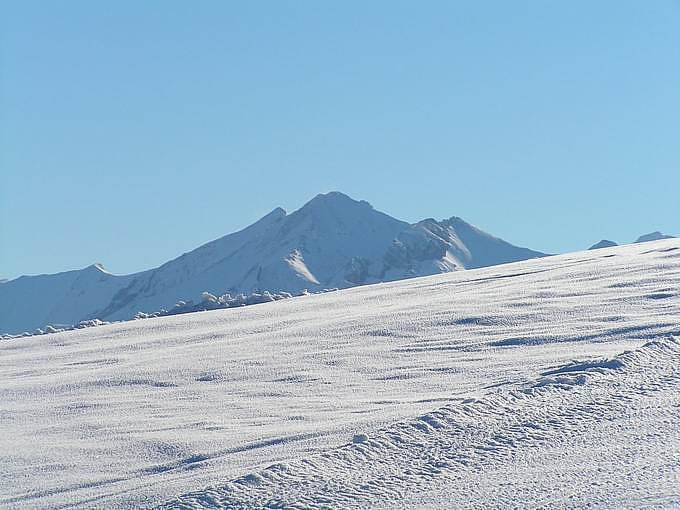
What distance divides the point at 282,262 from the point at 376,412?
103m

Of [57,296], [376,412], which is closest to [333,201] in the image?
[57,296]

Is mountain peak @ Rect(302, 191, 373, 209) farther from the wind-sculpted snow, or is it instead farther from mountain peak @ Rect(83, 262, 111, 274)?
the wind-sculpted snow

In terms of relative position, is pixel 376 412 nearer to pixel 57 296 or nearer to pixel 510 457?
pixel 510 457

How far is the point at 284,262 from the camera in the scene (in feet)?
360

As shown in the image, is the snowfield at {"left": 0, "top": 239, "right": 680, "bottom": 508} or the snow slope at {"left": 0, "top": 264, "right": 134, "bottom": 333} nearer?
the snowfield at {"left": 0, "top": 239, "right": 680, "bottom": 508}

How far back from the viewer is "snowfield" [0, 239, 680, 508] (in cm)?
597

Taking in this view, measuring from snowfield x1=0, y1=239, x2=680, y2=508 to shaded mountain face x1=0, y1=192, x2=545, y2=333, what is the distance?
3175 inches

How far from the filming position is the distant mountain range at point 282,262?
10306 centimetres

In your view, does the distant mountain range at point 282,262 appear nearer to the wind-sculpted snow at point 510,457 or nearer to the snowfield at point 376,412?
the snowfield at point 376,412

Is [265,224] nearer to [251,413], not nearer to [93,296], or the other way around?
[93,296]

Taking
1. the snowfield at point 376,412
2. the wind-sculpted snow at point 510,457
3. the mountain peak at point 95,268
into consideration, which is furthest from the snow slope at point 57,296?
the wind-sculpted snow at point 510,457

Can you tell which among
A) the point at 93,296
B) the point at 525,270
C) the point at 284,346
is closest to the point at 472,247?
the point at 93,296

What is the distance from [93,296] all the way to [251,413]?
125095mm

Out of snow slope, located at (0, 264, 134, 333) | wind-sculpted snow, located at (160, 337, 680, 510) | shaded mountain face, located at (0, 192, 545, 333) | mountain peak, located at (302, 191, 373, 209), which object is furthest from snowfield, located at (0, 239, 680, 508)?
mountain peak, located at (302, 191, 373, 209)
